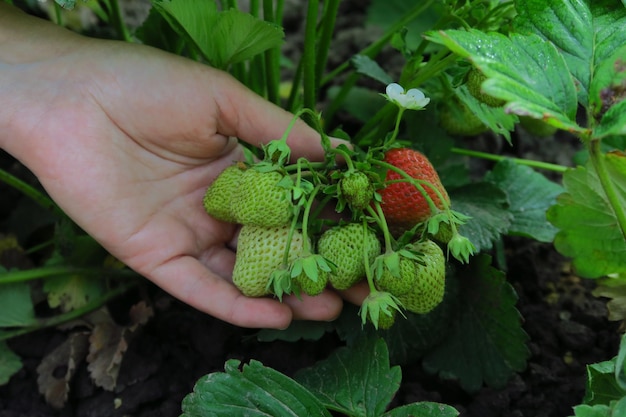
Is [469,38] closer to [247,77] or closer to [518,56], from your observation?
[518,56]

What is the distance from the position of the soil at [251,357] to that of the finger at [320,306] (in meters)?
0.12

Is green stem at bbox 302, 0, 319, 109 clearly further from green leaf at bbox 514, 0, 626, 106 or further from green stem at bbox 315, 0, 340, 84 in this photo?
green leaf at bbox 514, 0, 626, 106

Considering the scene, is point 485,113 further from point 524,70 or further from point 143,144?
point 143,144

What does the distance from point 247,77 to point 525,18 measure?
0.58 m

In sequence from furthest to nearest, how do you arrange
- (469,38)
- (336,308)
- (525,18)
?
1. (336,308)
2. (525,18)
3. (469,38)

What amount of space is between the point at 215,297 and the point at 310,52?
0.43m

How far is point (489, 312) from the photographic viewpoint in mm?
1178

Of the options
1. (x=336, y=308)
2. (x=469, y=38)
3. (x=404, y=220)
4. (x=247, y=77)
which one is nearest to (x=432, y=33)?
(x=469, y=38)

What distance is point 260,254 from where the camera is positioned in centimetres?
99

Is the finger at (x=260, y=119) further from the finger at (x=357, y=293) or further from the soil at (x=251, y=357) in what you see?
the soil at (x=251, y=357)

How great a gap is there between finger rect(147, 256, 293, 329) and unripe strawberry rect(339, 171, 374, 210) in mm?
216

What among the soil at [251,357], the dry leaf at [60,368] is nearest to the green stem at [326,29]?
the soil at [251,357]

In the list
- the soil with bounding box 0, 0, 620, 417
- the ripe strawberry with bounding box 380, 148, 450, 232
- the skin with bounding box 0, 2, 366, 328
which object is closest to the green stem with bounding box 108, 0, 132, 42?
the skin with bounding box 0, 2, 366, 328

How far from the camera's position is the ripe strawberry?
1013 mm
